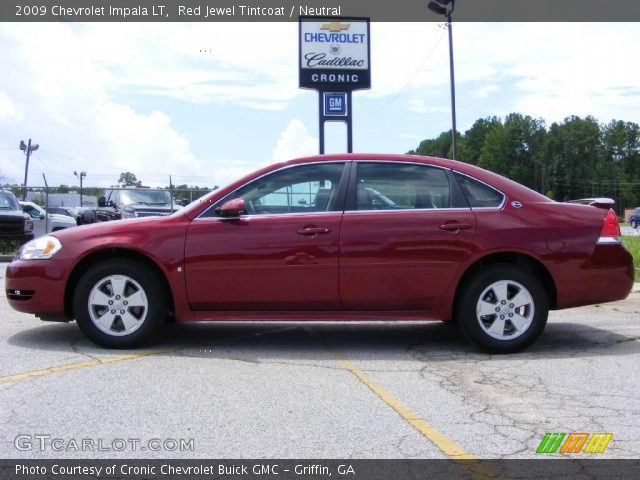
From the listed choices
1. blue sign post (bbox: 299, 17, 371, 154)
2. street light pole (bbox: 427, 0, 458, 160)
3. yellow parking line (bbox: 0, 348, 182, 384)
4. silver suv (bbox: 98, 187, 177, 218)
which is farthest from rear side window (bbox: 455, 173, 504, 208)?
street light pole (bbox: 427, 0, 458, 160)

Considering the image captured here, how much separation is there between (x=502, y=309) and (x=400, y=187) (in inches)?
52.2

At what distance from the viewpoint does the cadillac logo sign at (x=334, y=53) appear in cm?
1756

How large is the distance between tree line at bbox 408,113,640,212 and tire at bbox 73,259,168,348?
301 ft

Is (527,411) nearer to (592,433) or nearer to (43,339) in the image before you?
(592,433)

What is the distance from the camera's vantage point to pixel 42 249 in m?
5.98

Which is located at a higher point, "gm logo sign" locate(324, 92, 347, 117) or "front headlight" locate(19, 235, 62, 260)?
"gm logo sign" locate(324, 92, 347, 117)

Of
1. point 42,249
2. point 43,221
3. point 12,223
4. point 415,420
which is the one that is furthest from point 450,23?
point 415,420

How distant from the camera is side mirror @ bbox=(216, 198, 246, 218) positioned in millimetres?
5742

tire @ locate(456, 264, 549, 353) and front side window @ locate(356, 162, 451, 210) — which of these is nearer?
tire @ locate(456, 264, 549, 353)

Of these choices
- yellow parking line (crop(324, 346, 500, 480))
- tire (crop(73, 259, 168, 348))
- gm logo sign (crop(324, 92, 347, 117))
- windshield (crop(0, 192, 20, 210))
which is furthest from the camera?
gm logo sign (crop(324, 92, 347, 117))

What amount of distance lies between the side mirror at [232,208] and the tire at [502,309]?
1.98m

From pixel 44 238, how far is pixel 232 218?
165cm

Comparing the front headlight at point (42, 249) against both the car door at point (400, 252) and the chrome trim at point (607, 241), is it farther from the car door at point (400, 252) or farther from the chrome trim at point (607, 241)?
the chrome trim at point (607, 241)

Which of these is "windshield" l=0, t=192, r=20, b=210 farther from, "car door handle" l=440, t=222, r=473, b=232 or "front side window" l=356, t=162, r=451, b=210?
"car door handle" l=440, t=222, r=473, b=232
